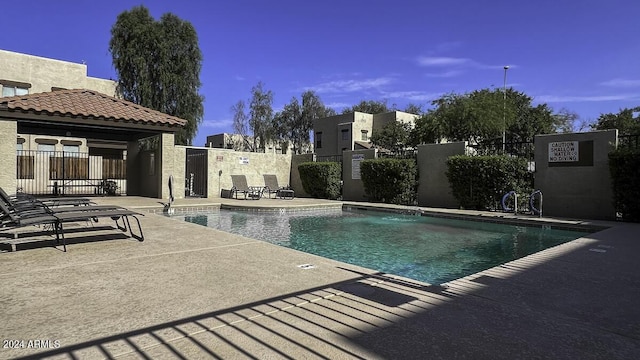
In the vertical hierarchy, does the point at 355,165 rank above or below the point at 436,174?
above

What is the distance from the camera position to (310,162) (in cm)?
1997

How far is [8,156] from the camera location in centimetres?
1113

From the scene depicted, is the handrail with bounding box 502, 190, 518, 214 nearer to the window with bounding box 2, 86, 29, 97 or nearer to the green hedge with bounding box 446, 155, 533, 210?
the green hedge with bounding box 446, 155, 533, 210

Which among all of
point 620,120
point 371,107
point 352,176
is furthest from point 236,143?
point 620,120

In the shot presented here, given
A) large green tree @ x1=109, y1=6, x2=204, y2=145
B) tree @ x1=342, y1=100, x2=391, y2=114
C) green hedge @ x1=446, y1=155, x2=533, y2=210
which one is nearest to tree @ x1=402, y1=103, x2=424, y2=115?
tree @ x1=342, y1=100, x2=391, y2=114

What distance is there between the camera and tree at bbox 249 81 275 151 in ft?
145

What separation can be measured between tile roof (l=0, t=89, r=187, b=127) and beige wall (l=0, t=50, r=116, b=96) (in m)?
13.1

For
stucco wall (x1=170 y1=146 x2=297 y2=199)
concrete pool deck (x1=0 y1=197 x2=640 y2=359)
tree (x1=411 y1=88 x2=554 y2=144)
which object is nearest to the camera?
concrete pool deck (x1=0 y1=197 x2=640 y2=359)

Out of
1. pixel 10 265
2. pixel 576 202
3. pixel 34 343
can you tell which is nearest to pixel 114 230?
pixel 10 265

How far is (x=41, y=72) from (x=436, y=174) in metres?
25.5

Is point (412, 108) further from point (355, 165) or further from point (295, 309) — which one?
point (295, 309)

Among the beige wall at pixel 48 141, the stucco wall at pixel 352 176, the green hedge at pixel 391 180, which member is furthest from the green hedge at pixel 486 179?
the beige wall at pixel 48 141

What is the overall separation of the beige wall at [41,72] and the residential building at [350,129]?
24.4 m

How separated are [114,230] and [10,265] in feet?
9.22
